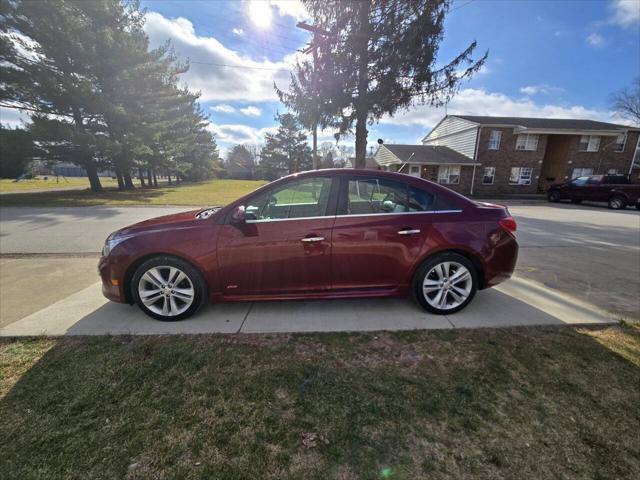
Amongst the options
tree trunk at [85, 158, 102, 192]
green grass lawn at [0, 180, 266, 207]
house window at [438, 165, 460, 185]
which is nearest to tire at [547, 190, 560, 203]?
house window at [438, 165, 460, 185]

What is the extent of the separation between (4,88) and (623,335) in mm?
24059

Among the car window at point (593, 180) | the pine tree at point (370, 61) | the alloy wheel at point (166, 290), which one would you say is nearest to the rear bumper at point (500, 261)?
the alloy wheel at point (166, 290)

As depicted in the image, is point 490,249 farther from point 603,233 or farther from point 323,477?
point 603,233

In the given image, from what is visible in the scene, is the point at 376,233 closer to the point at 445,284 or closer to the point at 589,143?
the point at 445,284

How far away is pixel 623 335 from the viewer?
3012 mm

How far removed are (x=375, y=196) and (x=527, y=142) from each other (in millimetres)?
28406

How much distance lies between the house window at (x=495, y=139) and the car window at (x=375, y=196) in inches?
1033

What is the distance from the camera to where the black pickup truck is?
1633 cm

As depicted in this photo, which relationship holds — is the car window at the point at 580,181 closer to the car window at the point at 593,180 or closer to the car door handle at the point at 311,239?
the car window at the point at 593,180

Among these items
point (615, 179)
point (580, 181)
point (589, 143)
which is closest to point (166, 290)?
point (580, 181)

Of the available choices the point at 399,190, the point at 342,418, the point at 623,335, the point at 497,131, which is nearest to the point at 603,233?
the point at 623,335

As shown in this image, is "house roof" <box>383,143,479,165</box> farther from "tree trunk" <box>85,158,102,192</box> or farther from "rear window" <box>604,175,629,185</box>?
"tree trunk" <box>85,158,102,192</box>

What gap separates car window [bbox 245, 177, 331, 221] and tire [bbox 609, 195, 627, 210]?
2125cm

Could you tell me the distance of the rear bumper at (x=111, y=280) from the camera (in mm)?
3162
